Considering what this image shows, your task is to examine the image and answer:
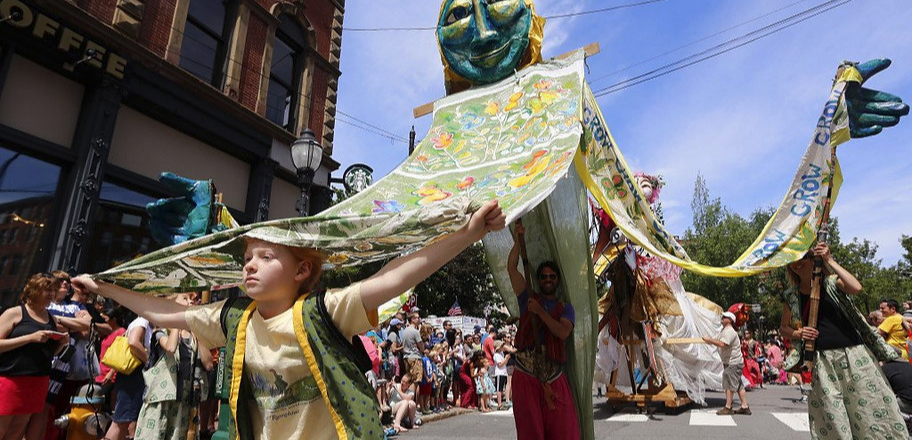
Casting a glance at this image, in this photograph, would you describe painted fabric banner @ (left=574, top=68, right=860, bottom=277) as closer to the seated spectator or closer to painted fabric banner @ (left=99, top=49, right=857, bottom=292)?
painted fabric banner @ (left=99, top=49, right=857, bottom=292)

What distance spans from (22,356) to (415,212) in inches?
162

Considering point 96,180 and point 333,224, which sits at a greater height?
point 96,180

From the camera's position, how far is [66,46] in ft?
25.4

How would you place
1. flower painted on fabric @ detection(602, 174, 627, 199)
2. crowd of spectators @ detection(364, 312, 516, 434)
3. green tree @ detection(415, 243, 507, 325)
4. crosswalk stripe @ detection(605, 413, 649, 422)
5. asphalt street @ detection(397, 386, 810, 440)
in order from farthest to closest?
green tree @ detection(415, 243, 507, 325)
crowd of spectators @ detection(364, 312, 516, 434)
crosswalk stripe @ detection(605, 413, 649, 422)
asphalt street @ detection(397, 386, 810, 440)
flower painted on fabric @ detection(602, 174, 627, 199)

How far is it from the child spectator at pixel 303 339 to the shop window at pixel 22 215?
7.47m

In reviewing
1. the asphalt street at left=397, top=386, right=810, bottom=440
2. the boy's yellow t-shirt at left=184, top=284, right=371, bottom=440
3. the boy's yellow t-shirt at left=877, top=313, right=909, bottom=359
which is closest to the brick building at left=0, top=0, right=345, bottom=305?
the asphalt street at left=397, top=386, right=810, bottom=440

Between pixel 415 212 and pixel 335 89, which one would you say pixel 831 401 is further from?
pixel 335 89

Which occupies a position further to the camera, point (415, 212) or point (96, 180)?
point (96, 180)

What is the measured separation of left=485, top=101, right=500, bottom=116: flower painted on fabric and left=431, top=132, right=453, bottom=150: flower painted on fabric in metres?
0.31

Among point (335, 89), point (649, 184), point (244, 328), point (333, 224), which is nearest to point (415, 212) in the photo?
point (333, 224)

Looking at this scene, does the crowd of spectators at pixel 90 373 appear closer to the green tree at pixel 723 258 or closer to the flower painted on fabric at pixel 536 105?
the flower painted on fabric at pixel 536 105

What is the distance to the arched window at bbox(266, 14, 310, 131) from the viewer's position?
1234 centimetres

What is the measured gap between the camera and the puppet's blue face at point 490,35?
393cm

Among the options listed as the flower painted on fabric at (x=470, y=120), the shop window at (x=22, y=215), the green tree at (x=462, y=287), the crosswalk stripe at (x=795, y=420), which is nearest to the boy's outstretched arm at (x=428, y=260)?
the flower painted on fabric at (x=470, y=120)
